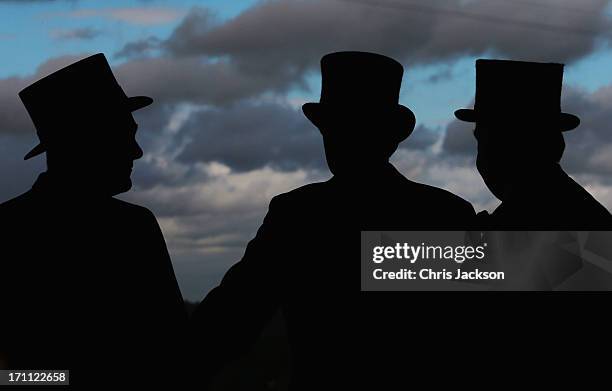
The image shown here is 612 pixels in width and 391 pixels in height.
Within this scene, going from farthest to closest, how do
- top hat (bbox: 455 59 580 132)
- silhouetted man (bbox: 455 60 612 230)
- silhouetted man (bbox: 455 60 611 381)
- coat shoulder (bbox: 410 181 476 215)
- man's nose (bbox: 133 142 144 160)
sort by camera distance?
top hat (bbox: 455 59 580 132) → man's nose (bbox: 133 142 144 160) → silhouetted man (bbox: 455 60 612 230) → silhouetted man (bbox: 455 60 611 381) → coat shoulder (bbox: 410 181 476 215)

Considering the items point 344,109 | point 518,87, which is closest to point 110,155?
point 344,109

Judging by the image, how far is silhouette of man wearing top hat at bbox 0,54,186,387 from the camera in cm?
560

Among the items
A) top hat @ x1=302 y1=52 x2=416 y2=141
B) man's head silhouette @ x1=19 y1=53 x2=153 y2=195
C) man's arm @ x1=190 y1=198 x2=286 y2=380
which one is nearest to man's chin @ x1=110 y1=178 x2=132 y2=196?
man's head silhouette @ x1=19 y1=53 x2=153 y2=195

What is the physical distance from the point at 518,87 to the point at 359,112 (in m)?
1.39

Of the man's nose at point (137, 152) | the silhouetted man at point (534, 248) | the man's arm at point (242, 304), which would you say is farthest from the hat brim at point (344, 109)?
the man's nose at point (137, 152)

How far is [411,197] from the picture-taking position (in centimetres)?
506

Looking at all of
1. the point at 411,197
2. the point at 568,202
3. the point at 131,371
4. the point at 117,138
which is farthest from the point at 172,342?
the point at 568,202

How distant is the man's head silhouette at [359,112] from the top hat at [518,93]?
0.77 metres

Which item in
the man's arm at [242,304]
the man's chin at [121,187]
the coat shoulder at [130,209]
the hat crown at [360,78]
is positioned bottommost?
the man's arm at [242,304]

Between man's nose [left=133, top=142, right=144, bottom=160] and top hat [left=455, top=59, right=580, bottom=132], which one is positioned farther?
top hat [left=455, top=59, right=580, bottom=132]

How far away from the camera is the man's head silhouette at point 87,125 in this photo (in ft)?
18.4

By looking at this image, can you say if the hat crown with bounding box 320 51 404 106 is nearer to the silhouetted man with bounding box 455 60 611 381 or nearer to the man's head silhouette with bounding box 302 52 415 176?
the man's head silhouette with bounding box 302 52 415 176

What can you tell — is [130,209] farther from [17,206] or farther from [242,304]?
[242,304]

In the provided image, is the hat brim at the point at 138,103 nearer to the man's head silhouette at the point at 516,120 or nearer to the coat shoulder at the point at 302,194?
the coat shoulder at the point at 302,194
